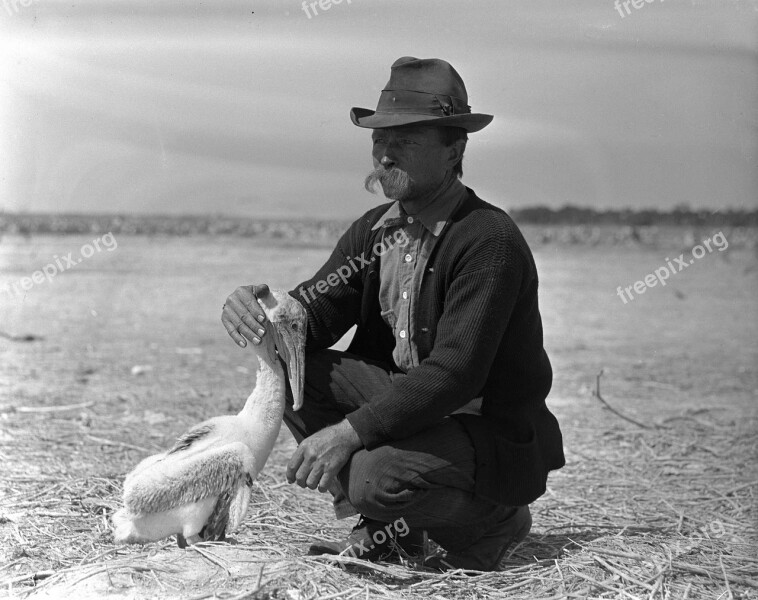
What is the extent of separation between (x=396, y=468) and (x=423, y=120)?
140cm

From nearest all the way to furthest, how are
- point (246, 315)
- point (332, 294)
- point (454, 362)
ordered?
point (454, 362)
point (246, 315)
point (332, 294)

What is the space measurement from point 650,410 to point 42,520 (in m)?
5.08

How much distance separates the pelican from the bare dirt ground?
0.13 meters

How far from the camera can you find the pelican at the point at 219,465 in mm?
3619

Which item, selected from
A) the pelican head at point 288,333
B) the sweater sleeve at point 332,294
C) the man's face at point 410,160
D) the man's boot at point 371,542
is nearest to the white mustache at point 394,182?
the man's face at point 410,160

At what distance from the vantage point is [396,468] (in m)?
3.56

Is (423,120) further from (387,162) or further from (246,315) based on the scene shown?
(246,315)

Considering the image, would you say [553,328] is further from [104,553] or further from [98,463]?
[104,553]

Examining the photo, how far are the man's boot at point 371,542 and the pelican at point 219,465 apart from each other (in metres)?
0.48

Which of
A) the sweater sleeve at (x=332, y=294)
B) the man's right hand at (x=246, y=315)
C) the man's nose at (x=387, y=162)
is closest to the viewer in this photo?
the man's right hand at (x=246, y=315)

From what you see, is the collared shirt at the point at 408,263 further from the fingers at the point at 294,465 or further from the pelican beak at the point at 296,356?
the fingers at the point at 294,465

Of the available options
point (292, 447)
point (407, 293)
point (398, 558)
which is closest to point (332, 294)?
point (407, 293)

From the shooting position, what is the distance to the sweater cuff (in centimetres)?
352

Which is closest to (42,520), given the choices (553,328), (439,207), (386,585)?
(386,585)
